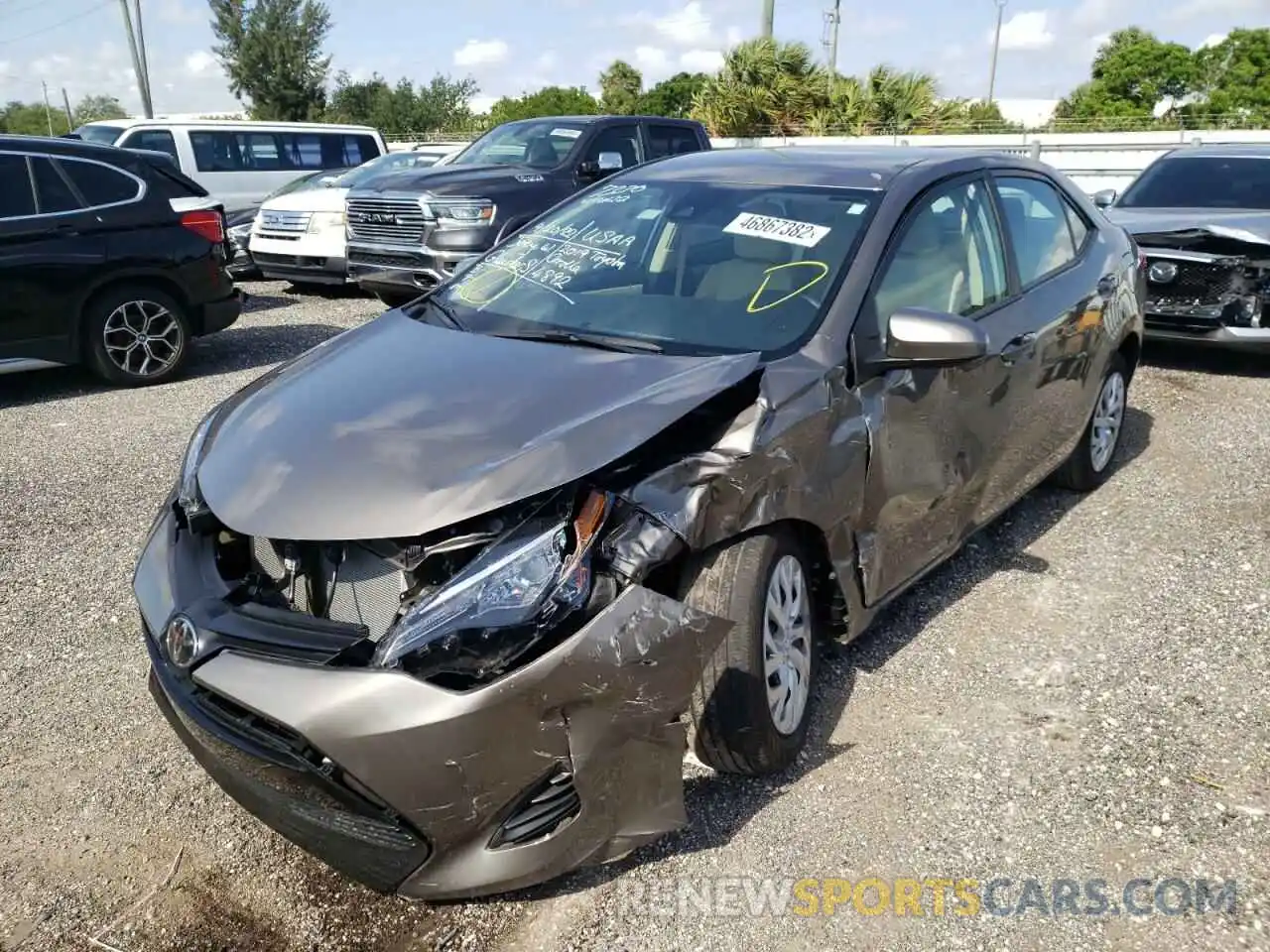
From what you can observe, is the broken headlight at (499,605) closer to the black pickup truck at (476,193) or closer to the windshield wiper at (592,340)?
the windshield wiper at (592,340)

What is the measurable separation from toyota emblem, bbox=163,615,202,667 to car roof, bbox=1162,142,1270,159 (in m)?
8.85

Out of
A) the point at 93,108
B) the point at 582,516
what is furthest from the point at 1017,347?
the point at 93,108

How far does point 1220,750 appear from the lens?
A: 3059mm

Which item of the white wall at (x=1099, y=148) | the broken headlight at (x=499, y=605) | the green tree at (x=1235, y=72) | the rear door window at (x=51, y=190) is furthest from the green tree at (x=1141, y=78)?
the broken headlight at (x=499, y=605)

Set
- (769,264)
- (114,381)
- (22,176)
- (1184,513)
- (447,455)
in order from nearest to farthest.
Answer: (447,455), (769,264), (1184,513), (22,176), (114,381)

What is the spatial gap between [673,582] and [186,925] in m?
1.38

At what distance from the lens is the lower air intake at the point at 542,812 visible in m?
2.20

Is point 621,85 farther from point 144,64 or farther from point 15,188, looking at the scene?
point 15,188

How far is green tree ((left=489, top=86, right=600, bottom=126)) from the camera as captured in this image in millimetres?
44000

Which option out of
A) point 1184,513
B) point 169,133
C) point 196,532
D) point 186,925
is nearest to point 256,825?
point 186,925

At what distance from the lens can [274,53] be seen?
4253 cm

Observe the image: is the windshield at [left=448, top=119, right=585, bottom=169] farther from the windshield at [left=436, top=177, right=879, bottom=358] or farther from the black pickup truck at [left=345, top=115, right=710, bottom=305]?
the windshield at [left=436, top=177, right=879, bottom=358]

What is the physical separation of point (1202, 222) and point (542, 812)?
23.2ft

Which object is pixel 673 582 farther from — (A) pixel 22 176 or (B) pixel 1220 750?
(A) pixel 22 176
